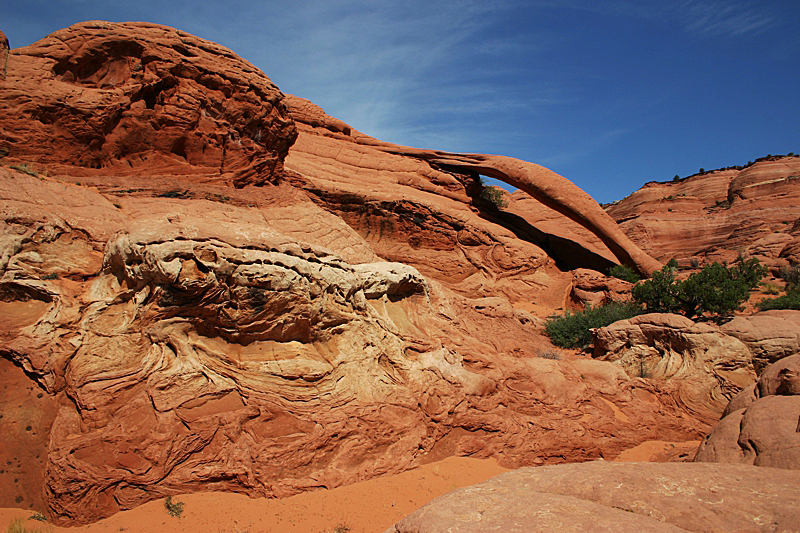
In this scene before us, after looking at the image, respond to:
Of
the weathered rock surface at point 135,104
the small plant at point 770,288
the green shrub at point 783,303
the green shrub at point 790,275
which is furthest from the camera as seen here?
the green shrub at point 790,275

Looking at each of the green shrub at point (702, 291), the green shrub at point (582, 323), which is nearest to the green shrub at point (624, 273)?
the green shrub at point (702, 291)

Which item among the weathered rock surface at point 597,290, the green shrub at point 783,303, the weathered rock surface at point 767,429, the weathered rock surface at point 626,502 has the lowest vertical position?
the weathered rock surface at point 626,502

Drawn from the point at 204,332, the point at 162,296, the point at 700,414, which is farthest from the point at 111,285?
the point at 700,414

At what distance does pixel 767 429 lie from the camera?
5.20 metres

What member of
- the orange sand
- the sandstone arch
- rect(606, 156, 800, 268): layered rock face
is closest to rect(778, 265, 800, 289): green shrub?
rect(606, 156, 800, 268): layered rock face

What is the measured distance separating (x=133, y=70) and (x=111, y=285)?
610 cm

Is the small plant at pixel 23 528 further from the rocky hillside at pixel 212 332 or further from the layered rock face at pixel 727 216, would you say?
the layered rock face at pixel 727 216

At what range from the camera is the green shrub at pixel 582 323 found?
1168 centimetres

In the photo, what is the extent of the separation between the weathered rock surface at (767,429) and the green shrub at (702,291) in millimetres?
5646

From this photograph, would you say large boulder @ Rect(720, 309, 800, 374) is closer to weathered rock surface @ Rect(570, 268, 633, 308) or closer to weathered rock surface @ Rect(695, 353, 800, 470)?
weathered rock surface @ Rect(695, 353, 800, 470)

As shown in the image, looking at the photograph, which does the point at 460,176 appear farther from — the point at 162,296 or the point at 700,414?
the point at 162,296

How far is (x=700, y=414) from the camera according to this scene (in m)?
8.39

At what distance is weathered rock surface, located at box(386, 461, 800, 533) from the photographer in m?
2.80

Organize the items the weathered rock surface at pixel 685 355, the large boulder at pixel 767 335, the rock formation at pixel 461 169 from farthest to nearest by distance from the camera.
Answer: the rock formation at pixel 461 169 → the large boulder at pixel 767 335 → the weathered rock surface at pixel 685 355
